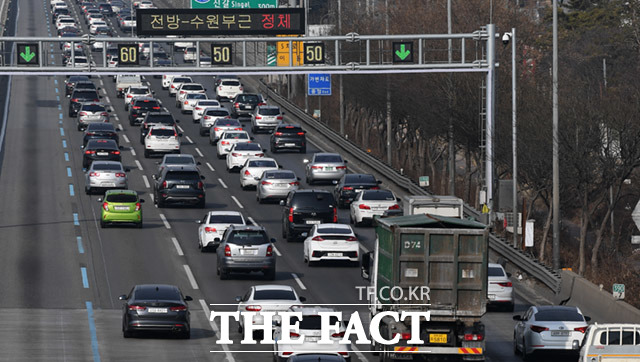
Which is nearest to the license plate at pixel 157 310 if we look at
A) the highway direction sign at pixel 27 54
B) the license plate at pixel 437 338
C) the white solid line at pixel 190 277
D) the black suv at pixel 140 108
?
the license plate at pixel 437 338

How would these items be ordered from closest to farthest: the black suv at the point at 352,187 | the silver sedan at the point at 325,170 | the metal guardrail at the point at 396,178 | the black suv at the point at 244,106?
1. the metal guardrail at the point at 396,178
2. the black suv at the point at 352,187
3. the silver sedan at the point at 325,170
4. the black suv at the point at 244,106

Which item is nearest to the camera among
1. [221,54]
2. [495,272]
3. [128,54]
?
[495,272]

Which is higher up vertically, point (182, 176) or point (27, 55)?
point (27, 55)

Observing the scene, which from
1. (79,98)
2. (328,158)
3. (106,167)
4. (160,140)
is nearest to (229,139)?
(160,140)

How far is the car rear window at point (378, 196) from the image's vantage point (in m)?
49.8

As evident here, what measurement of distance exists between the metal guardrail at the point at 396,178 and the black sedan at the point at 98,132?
12.2m

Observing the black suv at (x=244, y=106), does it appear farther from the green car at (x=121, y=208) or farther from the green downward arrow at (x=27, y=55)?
the green downward arrow at (x=27, y=55)

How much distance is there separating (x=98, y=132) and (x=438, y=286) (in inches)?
1743

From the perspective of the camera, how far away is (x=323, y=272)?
42125mm

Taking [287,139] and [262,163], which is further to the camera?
[287,139]

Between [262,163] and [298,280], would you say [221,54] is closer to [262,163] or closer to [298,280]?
[262,163]

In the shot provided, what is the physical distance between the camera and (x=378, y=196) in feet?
164

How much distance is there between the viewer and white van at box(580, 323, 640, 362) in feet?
74.1

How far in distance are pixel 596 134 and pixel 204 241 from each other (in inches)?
565
